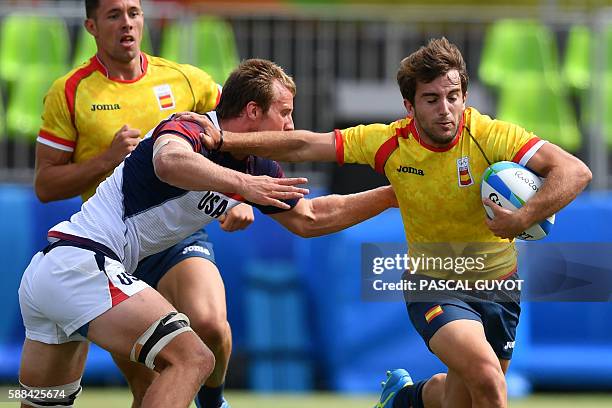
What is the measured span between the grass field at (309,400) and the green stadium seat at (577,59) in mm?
3761

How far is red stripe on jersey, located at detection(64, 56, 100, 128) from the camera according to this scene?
24.6ft

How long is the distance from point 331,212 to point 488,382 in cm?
135

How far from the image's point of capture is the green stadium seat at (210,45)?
12242mm

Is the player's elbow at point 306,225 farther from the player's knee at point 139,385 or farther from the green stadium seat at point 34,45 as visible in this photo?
the green stadium seat at point 34,45

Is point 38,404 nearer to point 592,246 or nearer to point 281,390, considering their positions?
point 281,390

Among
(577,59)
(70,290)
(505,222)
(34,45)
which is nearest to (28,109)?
(34,45)

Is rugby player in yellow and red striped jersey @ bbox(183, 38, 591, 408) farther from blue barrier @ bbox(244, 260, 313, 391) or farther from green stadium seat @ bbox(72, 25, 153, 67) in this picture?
green stadium seat @ bbox(72, 25, 153, 67)

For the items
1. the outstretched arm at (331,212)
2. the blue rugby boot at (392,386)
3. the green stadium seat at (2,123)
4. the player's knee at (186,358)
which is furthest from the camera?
the green stadium seat at (2,123)

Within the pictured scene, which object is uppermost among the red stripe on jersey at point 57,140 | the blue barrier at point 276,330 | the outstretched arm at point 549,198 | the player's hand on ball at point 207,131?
the player's hand on ball at point 207,131

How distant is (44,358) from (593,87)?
702cm

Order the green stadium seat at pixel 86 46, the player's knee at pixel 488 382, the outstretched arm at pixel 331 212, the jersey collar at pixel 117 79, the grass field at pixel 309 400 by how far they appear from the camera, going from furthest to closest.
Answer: the green stadium seat at pixel 86 46 < the grass field at pixel 309 400 < the jersey collar at pixel 117 79 < the outstretched arm at pixel 331 212 < the player's knee at pixel 488 382

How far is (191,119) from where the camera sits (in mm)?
6285

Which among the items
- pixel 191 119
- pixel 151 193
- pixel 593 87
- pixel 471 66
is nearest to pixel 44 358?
pixel 151 193

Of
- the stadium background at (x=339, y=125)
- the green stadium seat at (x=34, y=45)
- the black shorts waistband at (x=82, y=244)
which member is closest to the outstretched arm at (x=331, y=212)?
the black shorts waistband at (x=82, y=244)
